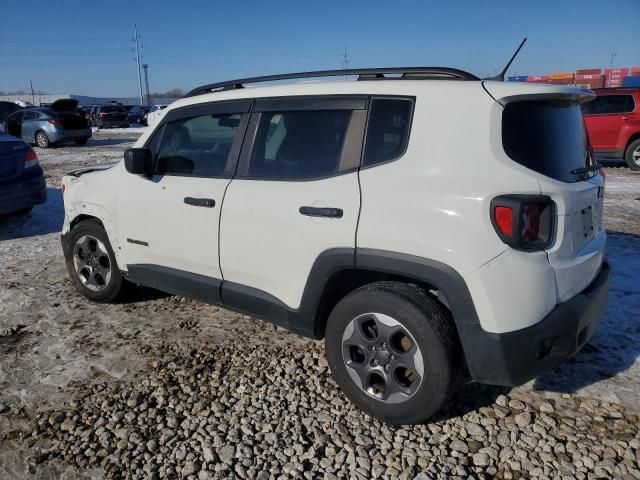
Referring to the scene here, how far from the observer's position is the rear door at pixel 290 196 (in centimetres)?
272

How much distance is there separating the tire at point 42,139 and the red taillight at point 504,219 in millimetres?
19082

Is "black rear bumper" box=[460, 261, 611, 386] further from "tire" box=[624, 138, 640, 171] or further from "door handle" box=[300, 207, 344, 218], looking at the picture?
"tire" box=[624, 138, 640, 171]

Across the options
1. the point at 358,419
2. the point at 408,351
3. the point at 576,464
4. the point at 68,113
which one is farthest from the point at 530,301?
the point at 68,113

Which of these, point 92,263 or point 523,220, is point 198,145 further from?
point 523,220

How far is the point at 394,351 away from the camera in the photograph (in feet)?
8.52

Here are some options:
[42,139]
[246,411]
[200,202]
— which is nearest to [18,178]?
[200,202]

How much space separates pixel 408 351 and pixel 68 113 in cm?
1935

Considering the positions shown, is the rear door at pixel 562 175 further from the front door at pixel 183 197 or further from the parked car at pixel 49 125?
the parked car at pixel 49 125

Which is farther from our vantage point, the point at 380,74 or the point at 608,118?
the point at 608,118

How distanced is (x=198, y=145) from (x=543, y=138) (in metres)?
2.24

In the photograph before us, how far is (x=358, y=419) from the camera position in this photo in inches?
109

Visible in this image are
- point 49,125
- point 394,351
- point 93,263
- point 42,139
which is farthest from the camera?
point 42,139

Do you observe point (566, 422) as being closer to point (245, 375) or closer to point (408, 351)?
point (408, 351)

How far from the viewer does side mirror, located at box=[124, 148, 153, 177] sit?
3568 mm
